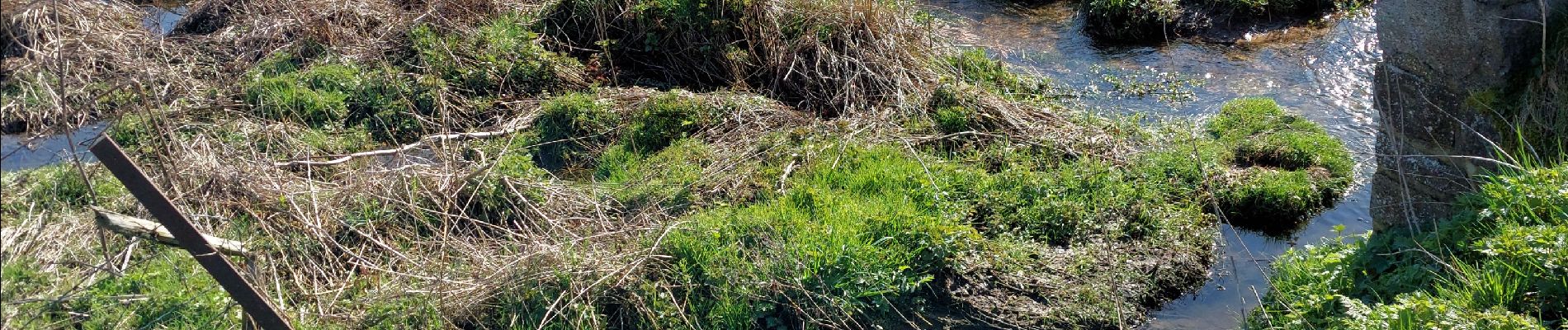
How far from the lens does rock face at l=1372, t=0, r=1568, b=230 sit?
4.61 meters

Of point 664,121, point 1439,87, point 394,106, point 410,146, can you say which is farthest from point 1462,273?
point 394,106

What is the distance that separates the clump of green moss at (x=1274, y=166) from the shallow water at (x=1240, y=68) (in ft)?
0.34

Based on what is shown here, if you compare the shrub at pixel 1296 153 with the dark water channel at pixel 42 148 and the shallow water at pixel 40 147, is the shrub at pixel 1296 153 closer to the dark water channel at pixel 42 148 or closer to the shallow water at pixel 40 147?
the dark water channel at pixel 42 148

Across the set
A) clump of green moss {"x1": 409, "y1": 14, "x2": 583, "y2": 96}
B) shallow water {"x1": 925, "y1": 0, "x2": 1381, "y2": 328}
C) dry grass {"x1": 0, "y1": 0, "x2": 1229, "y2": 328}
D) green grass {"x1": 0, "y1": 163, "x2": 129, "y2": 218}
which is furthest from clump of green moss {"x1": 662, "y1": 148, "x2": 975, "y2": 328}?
green grass {"x1": 0, "y1": 163, "x2": 129, "y2": 218}

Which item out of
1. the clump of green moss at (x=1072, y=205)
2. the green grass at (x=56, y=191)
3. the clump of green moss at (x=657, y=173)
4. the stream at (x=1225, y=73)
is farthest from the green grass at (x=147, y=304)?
the clump of green moss at (x=1072, y=205)

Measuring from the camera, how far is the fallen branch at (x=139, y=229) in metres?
3.91

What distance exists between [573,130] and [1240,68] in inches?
195

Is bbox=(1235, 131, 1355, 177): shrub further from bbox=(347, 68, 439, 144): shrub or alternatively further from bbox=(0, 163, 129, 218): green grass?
bbox=(0, 163, 129, 218): green grass

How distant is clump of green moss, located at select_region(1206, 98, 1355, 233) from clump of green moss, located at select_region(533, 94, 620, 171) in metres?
3.69

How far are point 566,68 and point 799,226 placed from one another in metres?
3.00

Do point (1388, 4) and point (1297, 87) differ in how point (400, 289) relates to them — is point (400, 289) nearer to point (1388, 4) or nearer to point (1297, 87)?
point (1388, 4)

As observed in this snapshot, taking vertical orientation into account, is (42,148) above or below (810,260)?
below

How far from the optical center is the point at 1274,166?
668 cm

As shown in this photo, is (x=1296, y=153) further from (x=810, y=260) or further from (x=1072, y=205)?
(x=810, y=260)
